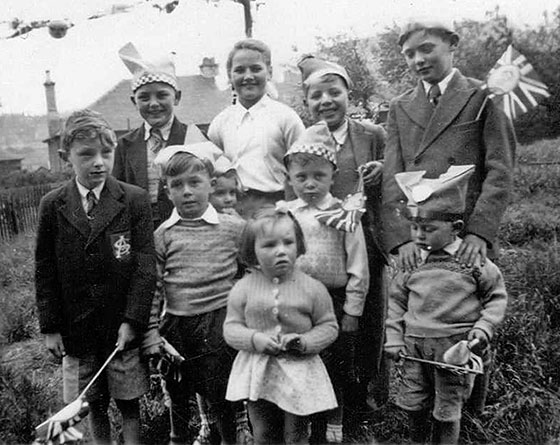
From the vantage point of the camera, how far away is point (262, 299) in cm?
280

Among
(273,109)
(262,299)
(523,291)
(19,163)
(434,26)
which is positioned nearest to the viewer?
(262,299)

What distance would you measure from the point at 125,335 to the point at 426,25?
7.33 feet

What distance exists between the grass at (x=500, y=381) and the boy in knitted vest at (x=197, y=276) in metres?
0.93

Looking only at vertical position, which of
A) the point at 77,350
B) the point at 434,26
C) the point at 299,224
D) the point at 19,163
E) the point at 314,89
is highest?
the point at 434,26

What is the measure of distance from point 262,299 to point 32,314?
15.2 ft

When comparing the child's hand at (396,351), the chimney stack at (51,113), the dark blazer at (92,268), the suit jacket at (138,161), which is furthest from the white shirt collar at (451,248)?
the chimney stack at (51,113)

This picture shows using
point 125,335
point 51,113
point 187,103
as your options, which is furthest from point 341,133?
point 51,113

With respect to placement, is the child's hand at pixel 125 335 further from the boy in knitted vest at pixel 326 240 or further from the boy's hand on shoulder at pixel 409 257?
the boy's hand on shoulder at pixel 409 257

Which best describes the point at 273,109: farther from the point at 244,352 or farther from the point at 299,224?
the point at 244,352

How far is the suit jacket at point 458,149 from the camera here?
9.61 feet

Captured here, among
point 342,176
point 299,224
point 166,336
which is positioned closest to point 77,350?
point 166,336

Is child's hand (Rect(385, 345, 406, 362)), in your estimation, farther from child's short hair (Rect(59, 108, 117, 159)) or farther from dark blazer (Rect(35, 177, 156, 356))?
child's short hair (Rect(59, 108, 117, 159))

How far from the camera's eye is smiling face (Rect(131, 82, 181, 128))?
3666 millimetres

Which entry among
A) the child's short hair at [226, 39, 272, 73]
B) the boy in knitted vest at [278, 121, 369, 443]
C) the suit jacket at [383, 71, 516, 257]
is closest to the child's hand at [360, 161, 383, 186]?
the suit jacket at [383, 71, 516, 257]
